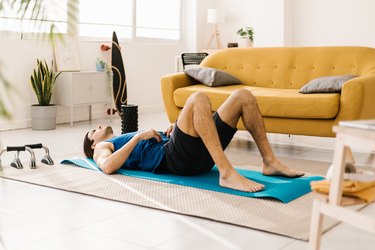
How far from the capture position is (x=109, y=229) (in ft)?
7.72

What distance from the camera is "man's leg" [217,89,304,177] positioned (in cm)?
309

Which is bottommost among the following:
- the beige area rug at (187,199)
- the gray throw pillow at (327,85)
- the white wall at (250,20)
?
the beige area rug at (187,199)

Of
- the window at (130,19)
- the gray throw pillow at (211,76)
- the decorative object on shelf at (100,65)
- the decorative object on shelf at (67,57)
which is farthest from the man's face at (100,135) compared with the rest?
the decorative object on shelf at (100,65)

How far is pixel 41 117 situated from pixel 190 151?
9.82 feet

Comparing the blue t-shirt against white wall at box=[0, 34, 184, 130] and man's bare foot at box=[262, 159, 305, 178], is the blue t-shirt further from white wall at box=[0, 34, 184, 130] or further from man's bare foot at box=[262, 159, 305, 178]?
white wall at box=[0, 34, 184, 130]

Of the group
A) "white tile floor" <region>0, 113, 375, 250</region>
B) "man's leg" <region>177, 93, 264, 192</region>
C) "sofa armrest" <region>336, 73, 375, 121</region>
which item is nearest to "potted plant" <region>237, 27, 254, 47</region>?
"sofa armrest" <region>336, 73, 375, 121</region>

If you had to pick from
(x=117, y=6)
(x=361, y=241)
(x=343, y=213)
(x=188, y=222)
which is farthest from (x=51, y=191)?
(x=117, y=6)

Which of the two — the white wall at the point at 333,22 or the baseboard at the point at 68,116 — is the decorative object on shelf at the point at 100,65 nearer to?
the baseboard at the point at 68,116

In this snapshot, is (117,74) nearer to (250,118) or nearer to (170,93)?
(170,93)

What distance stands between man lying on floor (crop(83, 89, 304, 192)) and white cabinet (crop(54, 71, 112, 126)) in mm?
2370

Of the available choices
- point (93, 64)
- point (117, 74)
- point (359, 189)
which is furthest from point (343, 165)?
point (93, 64)

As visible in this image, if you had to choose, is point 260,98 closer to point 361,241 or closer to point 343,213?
point 361,241

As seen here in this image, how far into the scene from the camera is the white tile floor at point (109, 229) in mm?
2146

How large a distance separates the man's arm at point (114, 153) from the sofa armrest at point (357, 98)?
4.83ft
